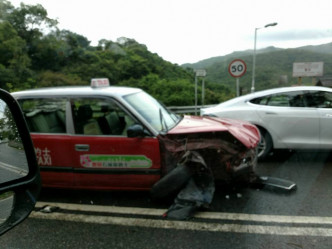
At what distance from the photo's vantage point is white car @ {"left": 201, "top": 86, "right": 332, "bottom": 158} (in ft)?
15.6

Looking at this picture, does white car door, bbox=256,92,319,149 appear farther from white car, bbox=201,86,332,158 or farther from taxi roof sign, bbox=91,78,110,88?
taxi roof sign, bbox=91,78,110,88

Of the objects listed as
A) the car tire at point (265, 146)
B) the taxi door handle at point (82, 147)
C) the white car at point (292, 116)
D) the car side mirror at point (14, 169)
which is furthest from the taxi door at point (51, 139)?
the car tire at point (265, 146)

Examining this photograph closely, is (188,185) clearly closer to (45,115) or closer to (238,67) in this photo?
(45,115)

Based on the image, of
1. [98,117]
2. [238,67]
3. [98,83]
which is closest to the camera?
[98,117]

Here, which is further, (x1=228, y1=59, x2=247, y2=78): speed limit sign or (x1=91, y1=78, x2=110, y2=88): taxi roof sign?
(x1=228, y1=59, x2=247, y2=78): speed limit sign

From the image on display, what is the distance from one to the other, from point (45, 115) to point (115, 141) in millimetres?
1097

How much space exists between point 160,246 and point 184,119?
2.12m

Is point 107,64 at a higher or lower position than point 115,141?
higher

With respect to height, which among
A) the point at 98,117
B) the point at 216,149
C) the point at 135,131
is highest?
the point at 98,117

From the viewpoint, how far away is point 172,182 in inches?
127

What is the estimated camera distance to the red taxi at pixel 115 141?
3.35 meters

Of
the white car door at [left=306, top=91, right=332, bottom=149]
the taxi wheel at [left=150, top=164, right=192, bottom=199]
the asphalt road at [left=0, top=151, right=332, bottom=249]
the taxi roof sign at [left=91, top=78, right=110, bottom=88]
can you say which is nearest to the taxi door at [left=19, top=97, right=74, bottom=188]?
the asphalt road at [left=0, top=151, right=332, bottom=249]

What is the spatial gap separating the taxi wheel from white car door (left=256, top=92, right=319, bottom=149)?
7.94 ft

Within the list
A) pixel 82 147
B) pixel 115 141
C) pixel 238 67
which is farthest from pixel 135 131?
pixel 238 67
